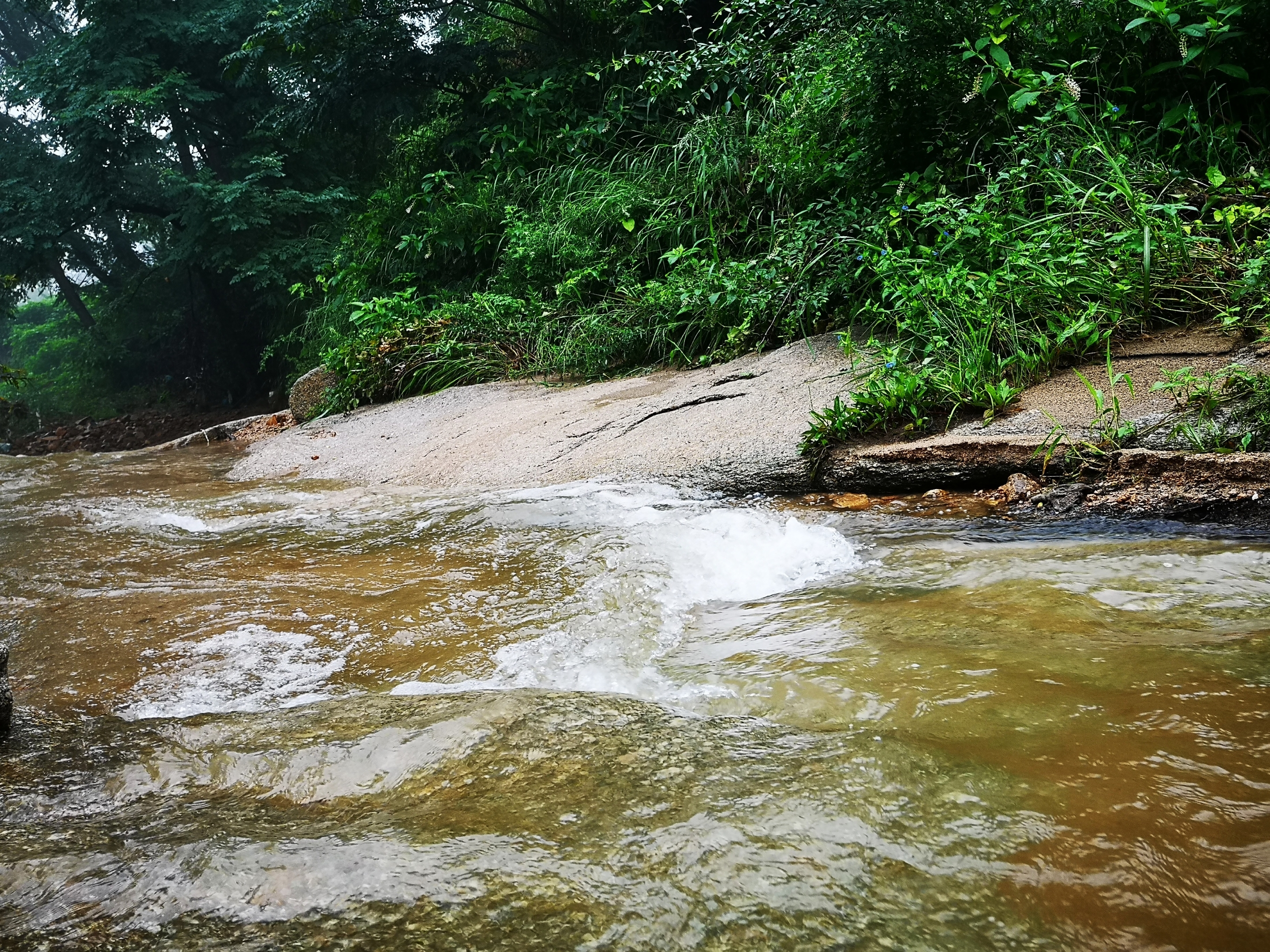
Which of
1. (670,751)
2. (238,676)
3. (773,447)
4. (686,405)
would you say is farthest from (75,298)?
(670,751)

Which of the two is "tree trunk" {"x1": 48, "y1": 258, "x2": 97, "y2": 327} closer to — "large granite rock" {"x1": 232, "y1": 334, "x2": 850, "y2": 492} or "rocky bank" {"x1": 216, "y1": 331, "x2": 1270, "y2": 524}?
"large granite rock" {"x1": 232, "y1": 334, "x2": 850, "y2": 492}

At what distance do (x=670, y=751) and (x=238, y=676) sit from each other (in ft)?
4.22

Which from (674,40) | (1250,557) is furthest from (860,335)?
(674,40)

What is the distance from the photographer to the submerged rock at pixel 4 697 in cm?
175

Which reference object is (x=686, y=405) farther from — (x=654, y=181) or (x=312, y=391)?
(x=312, y=391)

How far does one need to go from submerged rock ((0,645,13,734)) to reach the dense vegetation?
294 centimetres

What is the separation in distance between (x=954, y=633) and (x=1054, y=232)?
2798 mm

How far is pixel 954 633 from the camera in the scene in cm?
197

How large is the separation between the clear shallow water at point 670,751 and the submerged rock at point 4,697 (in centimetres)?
4

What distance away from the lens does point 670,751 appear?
1520 mm

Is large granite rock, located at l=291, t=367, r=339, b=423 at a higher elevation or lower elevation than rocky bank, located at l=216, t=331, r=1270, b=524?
higher

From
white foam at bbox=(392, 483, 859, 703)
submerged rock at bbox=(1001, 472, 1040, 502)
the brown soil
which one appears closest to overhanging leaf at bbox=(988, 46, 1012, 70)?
submerged rock at bbox=(1001, 472, 1040, 502)

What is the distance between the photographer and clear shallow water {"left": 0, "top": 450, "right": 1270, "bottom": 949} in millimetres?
1077

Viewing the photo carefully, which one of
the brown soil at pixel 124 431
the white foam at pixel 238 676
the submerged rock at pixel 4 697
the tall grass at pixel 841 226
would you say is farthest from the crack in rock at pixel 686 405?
the brown soil at pixel 124 431
